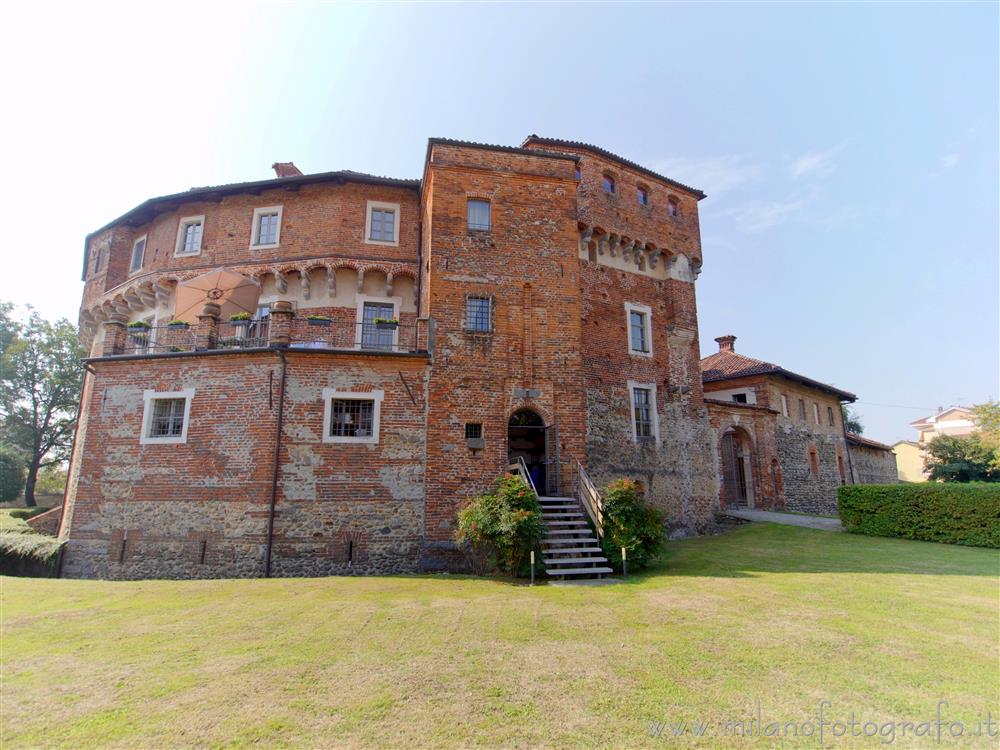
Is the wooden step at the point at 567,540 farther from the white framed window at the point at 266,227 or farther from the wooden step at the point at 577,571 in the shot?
the white framed window at the point at 266,227

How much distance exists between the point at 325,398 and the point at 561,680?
10.6 m

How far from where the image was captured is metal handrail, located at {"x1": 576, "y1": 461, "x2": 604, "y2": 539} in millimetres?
12977

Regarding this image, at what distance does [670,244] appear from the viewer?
73.2 feet

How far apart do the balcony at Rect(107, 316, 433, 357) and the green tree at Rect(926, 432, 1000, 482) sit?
→ 118 ft

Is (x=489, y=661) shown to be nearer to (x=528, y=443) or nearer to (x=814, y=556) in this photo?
(x=528, y=443)

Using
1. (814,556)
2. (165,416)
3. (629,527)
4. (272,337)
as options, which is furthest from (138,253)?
(814,556)

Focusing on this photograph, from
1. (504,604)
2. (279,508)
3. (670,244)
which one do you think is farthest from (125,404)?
(670,244)

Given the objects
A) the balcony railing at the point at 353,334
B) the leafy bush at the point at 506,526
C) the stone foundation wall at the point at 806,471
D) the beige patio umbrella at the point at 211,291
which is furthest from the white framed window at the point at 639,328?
the beige patio umbrella at the point at 211,291

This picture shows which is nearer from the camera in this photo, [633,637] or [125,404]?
[633,637]

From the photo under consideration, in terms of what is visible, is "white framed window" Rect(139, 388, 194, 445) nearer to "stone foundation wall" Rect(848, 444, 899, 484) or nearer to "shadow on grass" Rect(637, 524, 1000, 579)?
"shadow on grass" Rect(637, 524, 1000, 579)

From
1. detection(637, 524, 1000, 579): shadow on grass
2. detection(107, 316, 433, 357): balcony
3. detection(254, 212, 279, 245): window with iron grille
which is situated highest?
detection(254, 212, 279, 245): window with iron grille

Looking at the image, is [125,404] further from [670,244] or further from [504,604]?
[670,244]

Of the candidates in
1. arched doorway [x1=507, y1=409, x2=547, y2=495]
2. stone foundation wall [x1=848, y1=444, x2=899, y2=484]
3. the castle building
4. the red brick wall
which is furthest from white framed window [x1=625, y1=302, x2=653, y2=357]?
stone foundation wall [x1=848, y1=444, x2=899, y2=484]

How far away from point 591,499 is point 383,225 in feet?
40.3
